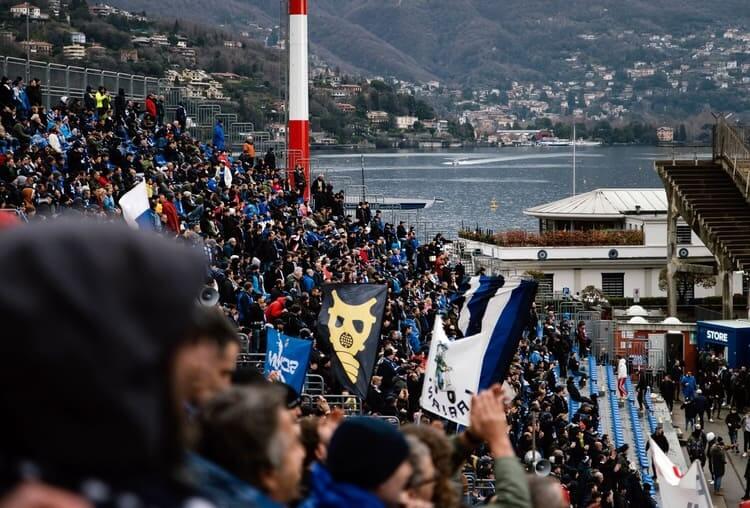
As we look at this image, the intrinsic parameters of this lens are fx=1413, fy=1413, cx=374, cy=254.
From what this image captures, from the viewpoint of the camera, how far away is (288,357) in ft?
44.6

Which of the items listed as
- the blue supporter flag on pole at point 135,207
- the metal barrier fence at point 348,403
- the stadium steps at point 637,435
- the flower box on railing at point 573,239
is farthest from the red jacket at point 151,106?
the metal barrier fence at point 348,403

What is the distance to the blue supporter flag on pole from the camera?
1548 cm

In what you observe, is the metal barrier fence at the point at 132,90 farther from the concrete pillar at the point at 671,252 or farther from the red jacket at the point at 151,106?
the concrete pillar at the point at 671,252

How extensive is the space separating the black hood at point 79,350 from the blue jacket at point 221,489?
0.28m

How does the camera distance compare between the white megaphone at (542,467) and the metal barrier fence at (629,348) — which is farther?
the metal barrier fence at (629,348)

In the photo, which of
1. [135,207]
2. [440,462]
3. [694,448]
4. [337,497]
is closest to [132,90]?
[694,448]

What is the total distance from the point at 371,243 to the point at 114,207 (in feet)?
46.7

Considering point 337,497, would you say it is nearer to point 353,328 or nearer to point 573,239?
point 353,328

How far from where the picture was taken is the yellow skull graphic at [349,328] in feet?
50.3

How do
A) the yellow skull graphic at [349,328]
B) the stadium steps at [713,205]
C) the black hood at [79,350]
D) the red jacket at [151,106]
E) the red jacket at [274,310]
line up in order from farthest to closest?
the stadium steps at [713,205], the red jacket at [151,106], the red jacket at [274,310], the yellow skull graphic at [349,328], the black hood at [79,350]

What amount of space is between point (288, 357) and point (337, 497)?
10144 millimetres

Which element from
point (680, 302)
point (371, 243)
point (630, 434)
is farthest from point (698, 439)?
point (680, 302)

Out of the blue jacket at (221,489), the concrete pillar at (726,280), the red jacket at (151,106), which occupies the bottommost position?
the concrete pillar at (726,280)

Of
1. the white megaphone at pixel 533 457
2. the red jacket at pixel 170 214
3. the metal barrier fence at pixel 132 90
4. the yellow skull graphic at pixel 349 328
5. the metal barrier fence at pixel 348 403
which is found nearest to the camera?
the white megaphone at pixel 533 457
